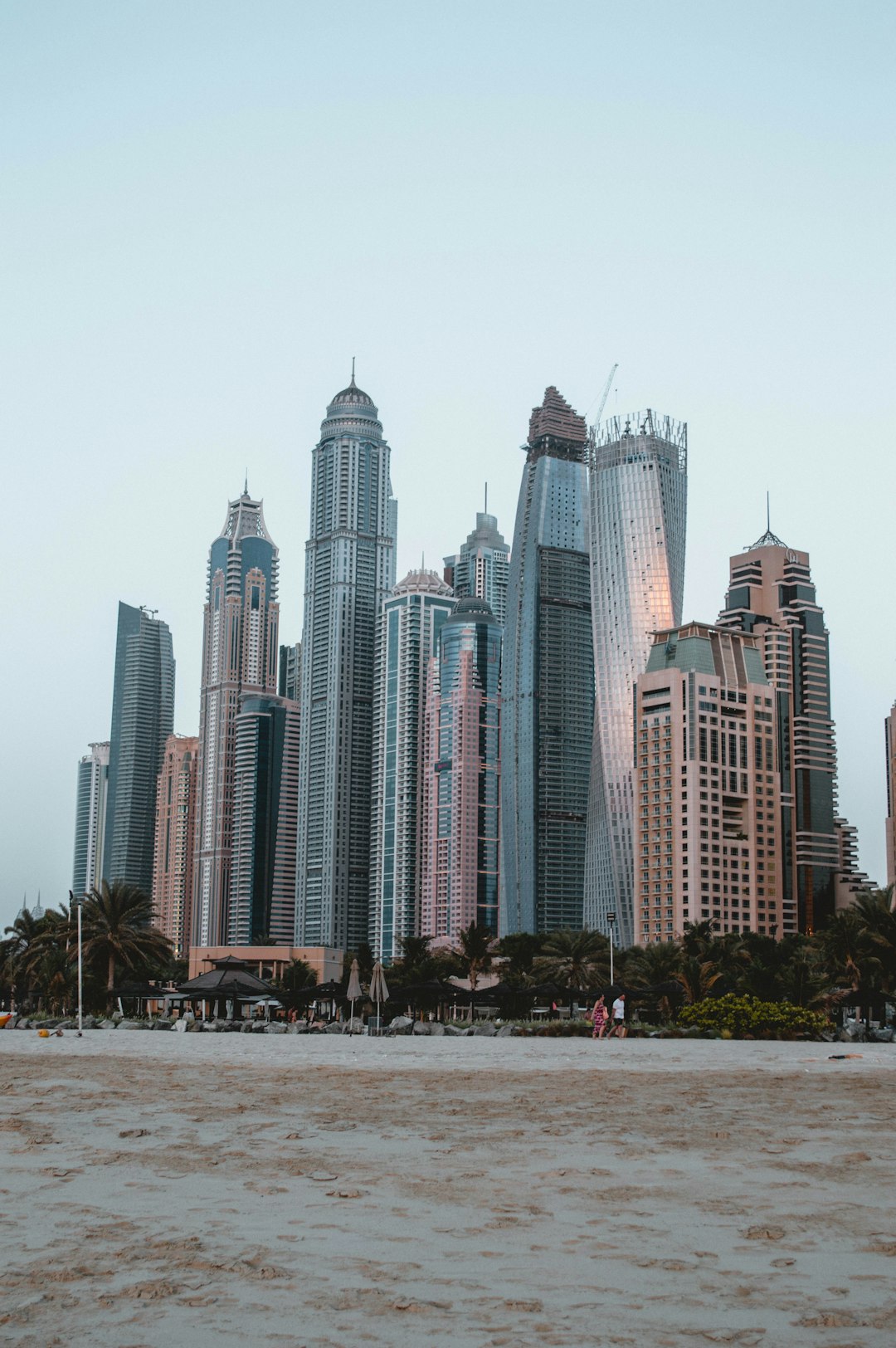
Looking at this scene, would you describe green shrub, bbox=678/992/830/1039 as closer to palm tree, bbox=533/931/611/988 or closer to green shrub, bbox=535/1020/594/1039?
green shrub, bbox=535/1020/594/1039

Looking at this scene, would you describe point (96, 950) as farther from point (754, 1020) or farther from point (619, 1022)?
point (754, 1020)

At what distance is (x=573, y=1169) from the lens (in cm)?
1271

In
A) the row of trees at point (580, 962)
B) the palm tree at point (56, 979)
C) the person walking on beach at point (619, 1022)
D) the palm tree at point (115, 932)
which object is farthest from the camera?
the palm tree at point (115, 932)

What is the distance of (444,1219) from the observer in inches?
407

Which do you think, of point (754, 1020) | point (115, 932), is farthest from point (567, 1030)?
point (115, 932)

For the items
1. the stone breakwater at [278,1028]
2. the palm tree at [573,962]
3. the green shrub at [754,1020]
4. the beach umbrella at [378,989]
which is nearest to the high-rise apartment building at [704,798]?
the palm tree at [573,962]

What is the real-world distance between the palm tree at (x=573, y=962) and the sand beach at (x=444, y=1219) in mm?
77160

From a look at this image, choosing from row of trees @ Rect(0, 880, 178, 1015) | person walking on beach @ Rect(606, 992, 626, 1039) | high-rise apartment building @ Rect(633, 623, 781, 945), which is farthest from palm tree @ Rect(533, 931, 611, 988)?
high-rise apartment building @ Rect(633, 623, 781, 945)

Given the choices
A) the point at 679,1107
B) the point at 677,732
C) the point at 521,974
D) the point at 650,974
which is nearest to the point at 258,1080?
the point at 679,1107

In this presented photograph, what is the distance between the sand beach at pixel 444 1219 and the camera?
7.47 m

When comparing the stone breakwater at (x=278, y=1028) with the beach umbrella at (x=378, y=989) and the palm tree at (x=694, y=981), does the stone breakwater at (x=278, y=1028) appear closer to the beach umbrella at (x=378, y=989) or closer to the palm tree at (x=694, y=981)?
the beach umbrella at (x=378, y=989)

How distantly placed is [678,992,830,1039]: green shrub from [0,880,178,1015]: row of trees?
31.2 meters

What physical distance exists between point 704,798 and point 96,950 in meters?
124

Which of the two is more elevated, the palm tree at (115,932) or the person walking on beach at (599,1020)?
the palm tree at (115,932)
